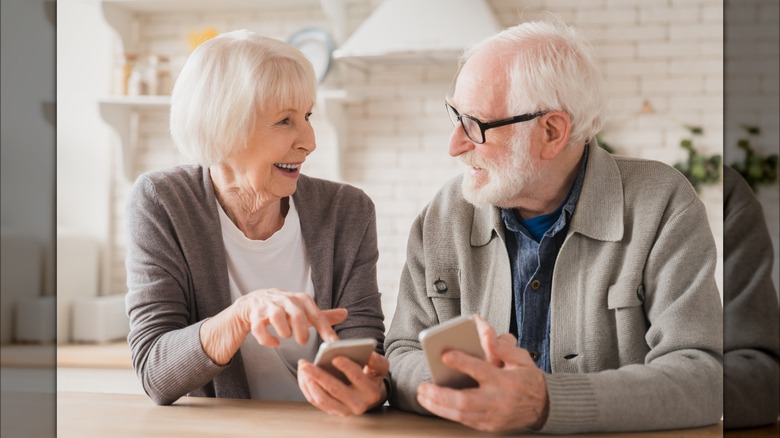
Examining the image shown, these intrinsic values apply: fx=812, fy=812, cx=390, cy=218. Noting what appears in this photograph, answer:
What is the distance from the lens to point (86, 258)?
399cm

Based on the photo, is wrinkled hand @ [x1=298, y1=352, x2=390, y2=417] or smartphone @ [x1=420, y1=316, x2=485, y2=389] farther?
wrinkled hand @ [x1=298, y1=352, x2=390, y2=417]

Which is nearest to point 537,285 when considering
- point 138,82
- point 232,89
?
point 232,89

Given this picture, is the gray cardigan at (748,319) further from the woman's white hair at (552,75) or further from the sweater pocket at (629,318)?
the woman's white hair at (552,75)

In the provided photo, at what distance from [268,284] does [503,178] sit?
574 mm

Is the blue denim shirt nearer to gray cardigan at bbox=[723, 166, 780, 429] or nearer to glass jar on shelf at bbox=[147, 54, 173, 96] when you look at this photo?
gray cardigan at bbox=[723, 166, 780, 429]

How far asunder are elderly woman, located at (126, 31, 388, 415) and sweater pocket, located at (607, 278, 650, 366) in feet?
1.64

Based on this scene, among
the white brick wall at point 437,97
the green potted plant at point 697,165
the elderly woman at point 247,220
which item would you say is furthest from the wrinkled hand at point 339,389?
the green potted plant at point 697,165

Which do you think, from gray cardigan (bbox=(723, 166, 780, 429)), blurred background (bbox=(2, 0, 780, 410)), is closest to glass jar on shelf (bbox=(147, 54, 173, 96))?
blurred background (bbox=(2, 0, 780, 410))

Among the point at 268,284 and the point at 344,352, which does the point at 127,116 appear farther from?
the point at 344,352

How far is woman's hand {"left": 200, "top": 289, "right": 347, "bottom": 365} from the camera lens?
1.22m

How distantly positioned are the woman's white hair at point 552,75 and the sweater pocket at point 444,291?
316 millimetres

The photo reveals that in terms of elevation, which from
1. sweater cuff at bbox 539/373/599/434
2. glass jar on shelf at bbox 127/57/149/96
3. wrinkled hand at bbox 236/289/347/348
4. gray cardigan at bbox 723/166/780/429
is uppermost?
glass jar on shelf at bbox 127/57/149/96

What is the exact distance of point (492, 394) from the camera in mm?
1112

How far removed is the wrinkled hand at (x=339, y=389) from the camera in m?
1.22
